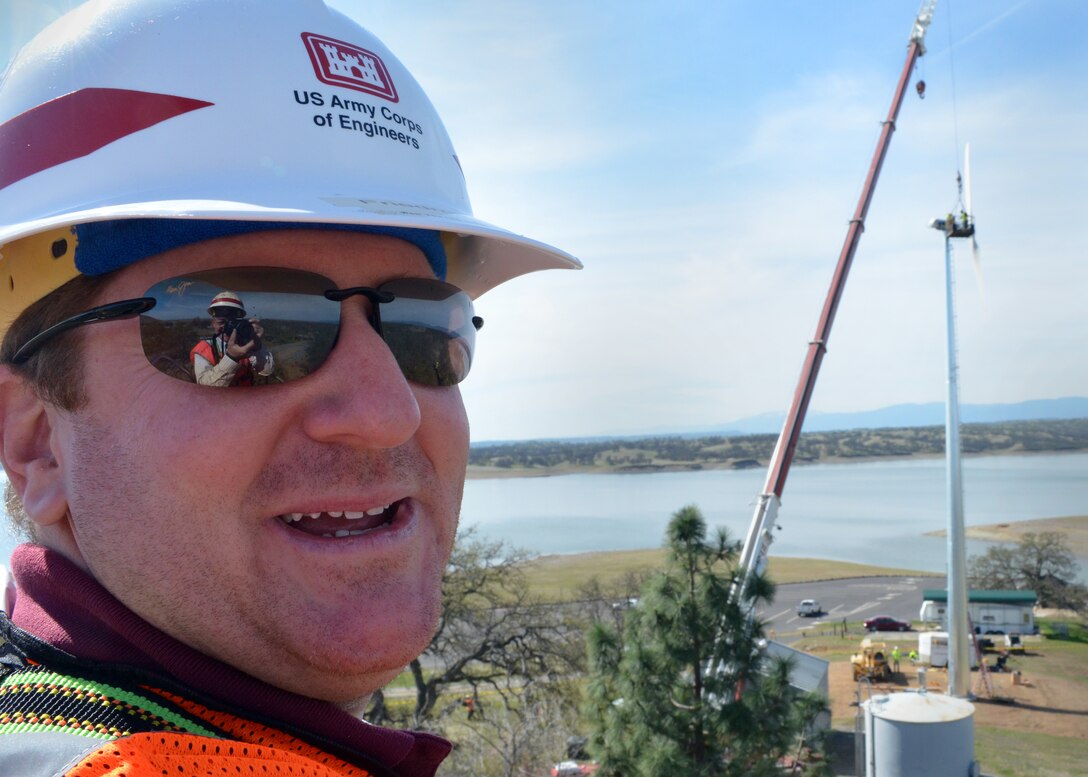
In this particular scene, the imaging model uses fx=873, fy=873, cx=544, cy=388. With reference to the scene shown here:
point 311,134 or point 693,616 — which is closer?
point 311,134

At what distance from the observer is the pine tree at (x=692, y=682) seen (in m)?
12.3

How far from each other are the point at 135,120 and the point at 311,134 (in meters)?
0.34

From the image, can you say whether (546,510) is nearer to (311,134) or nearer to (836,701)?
(836,701)

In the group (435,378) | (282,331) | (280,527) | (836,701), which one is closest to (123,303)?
(282,331)

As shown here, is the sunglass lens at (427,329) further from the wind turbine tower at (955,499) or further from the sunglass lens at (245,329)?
the wind turbine tower at (955,499)

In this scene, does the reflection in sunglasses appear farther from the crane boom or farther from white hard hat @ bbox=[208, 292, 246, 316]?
the crane boom

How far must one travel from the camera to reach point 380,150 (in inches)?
77.0

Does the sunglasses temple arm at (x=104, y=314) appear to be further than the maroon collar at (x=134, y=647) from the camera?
Yes

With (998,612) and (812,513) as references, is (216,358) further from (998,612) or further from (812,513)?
(812,513)

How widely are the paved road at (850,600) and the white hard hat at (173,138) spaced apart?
3921cm

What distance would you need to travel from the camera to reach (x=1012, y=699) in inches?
1128

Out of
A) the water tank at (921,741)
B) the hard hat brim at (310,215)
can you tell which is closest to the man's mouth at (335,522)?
the hard hat brim at (310,215)

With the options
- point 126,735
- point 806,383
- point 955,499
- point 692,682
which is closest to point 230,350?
point 126,735

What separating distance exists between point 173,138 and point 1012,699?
3314 centimetres
